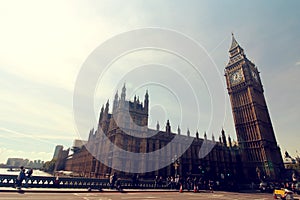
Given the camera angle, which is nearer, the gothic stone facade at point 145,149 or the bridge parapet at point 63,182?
the bridge parapet at point 63,182

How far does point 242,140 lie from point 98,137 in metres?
50.9

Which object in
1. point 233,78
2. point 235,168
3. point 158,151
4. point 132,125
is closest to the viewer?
point 158,151

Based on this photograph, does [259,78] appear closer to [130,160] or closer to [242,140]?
[242,140]

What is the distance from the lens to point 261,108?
2630 inches

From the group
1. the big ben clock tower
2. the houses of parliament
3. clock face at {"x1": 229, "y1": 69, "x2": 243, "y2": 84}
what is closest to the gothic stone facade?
the houses of parliament

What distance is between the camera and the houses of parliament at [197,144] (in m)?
44.4

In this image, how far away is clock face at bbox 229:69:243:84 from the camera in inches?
2726

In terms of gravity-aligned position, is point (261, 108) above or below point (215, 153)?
above

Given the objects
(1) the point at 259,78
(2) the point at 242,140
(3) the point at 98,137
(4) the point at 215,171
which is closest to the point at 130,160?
(3) the point at 98,137

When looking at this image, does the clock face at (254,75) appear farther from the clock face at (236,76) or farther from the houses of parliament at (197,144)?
the clock face at (236,76)

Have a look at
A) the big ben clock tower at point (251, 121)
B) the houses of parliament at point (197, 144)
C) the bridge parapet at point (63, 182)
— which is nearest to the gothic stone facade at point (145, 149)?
the houses of parliament at point (197, 144)

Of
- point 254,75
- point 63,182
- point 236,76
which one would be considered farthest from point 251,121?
point 63,182

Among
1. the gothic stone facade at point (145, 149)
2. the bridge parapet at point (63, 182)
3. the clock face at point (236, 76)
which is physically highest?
the clock face at point (236, 76)

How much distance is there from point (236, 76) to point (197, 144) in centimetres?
3516
